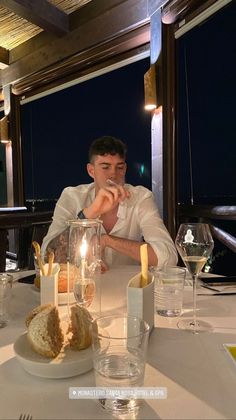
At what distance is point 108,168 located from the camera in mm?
1975

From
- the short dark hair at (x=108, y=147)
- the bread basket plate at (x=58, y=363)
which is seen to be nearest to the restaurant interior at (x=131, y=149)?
the bread basket plate at (x=58, y=363)

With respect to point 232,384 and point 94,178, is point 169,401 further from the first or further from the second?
point 94,178

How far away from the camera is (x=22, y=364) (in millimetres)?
655

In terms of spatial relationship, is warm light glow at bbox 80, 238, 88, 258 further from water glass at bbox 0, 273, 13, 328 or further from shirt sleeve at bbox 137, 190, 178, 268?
shirt sleeve at bbox 137, 190, 178, 268

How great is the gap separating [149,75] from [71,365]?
101 inches

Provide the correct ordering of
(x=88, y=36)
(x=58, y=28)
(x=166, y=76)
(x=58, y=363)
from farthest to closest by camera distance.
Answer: (x=58, y=28) → (x=88, y=36) → (x=166, y=76) → (x=58, y=363)

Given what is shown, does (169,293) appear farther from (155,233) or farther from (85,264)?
(155,233)

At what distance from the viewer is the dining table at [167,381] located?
54cm

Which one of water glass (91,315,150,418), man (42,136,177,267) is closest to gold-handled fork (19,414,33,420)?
water glass (91,315,150,418)

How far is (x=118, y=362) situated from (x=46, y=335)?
154 millimetres

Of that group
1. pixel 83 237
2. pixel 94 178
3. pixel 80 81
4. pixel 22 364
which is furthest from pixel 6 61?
pixel 22 364

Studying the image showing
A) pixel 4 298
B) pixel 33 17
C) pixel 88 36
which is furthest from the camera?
pixel 88 36

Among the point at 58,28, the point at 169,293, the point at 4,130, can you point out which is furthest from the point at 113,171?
the point at 4,130

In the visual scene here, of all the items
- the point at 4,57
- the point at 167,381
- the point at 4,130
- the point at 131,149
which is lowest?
the point at 167,381
